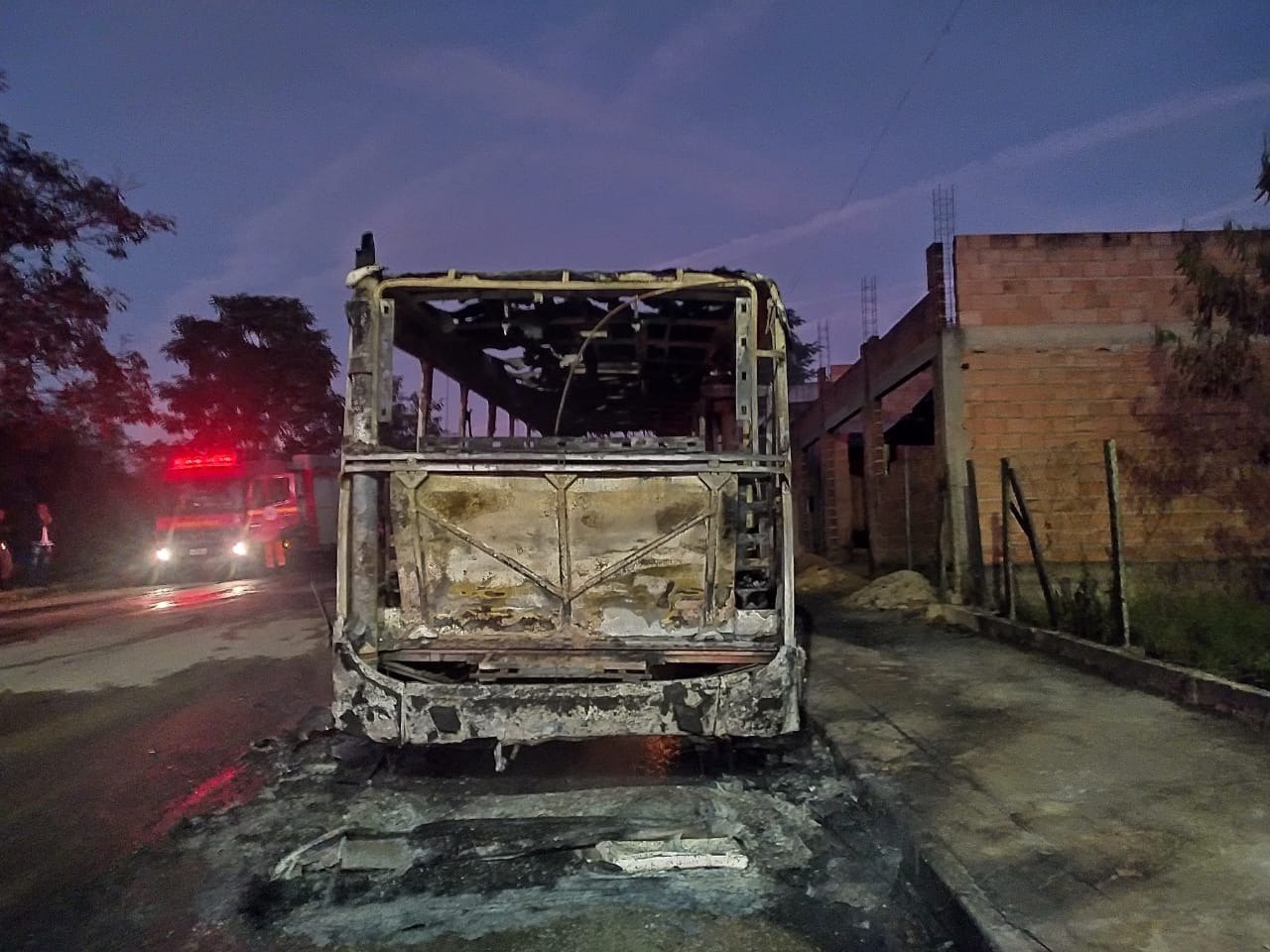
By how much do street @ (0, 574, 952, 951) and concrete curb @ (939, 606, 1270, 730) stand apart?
238 centimetres

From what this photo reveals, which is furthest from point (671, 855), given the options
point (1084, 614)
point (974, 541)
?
point (974, 541)

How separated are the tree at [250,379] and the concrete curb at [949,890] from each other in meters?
32.3

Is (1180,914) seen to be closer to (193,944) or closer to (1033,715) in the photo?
(1033,715)

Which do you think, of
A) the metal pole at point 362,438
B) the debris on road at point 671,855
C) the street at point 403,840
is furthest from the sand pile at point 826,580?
the debris on road at point 671,855

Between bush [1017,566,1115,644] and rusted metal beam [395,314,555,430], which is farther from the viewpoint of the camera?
→ bush [1017,566,1115,644]

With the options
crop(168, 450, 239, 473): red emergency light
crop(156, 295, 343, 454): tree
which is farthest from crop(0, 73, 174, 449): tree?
crop(156, 295, 343, 454): tree

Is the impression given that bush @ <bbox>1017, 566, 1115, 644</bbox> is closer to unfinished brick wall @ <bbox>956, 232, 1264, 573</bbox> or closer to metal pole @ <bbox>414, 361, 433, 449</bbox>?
unfinished brick wall @ <bbox>956, 232, 1264, 573</bbox>

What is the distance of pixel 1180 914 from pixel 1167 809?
105 cm

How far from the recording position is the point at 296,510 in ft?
72.8

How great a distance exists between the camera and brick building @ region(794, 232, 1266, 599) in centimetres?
1055

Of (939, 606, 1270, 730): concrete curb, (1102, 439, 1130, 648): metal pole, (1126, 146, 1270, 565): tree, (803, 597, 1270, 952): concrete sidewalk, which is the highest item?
(1126, 146, 1270, 565): tree

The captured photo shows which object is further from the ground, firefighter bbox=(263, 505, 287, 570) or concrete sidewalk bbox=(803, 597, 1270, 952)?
firefighter bbox=(263, 505, 287, 570)

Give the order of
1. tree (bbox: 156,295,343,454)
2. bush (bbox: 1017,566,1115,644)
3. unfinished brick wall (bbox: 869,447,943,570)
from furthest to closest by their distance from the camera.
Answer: tree (bbox: 156,295,343,454) < unfinished brick wall (bbox: 869,447,943,570) < bush (bbox: 1017,566,1115,644)

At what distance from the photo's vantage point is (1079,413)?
10.7 meters
